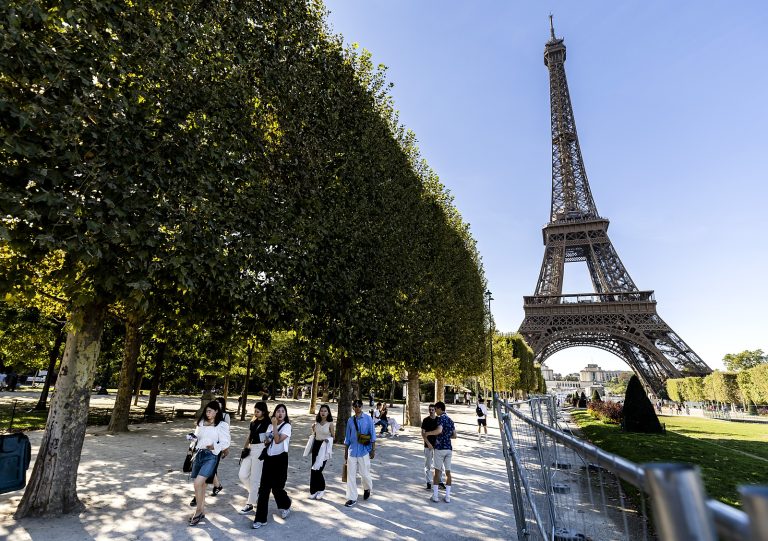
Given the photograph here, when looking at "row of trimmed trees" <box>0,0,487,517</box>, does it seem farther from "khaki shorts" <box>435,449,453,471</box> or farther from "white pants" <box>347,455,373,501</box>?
"khaki shorts" <box>435,449,453,471</box>

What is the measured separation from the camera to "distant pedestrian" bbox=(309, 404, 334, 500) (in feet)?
29.4

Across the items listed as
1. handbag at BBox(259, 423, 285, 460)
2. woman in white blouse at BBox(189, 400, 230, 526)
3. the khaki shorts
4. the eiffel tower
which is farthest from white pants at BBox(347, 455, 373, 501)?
the eiffel tower

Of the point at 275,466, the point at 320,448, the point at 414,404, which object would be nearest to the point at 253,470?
the point at 275,466

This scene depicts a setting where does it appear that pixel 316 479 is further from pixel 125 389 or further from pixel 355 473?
pixel 125 389

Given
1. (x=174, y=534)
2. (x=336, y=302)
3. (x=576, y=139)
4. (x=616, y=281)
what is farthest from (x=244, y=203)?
(x=576, y=139)

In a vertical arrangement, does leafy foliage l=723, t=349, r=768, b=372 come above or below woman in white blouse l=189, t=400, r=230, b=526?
above

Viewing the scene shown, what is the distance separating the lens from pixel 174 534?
21.7 ft

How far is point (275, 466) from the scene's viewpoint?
746 cm

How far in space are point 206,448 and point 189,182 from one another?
192 inches

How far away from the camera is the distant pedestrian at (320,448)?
8.97 metres

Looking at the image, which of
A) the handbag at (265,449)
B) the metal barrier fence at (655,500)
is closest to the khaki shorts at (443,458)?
the handbag at (265,449)

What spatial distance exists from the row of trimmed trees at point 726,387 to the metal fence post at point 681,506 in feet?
159

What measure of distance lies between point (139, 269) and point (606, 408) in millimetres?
33480

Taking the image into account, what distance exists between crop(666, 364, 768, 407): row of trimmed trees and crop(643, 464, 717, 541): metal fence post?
1909 inches
